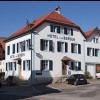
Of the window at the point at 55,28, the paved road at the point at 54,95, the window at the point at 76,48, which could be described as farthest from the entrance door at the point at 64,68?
the paved road at the point at 54,95

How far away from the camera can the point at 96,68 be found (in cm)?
4700

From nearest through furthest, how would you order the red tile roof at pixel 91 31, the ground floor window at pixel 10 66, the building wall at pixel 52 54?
the building wall at pixel 52 54
the ground floor window at pixel 10 66
the red tile roof at pixel 91 31

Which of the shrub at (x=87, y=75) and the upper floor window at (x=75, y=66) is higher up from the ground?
the upper floor window at (x=75, y=66)

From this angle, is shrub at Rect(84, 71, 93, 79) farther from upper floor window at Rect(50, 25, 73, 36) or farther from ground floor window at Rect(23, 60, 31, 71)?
ground floor window at Rect(23, 60, 31, 71)

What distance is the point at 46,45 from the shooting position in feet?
129

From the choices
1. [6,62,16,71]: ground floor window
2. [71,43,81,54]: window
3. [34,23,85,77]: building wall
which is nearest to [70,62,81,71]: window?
[34,23,85,77]: building wall

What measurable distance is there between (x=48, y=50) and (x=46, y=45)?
0.81 meters

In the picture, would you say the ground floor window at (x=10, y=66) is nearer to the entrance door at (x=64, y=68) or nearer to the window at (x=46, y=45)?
the window at (x=46, y=45)

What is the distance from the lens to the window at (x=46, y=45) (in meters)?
38.6

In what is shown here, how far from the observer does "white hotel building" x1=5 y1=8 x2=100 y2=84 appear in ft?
125

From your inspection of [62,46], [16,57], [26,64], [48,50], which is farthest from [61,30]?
[16,57]

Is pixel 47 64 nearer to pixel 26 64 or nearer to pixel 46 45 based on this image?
pixel 46 45

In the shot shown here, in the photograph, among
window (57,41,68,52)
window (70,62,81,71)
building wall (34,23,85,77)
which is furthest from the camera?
window (70,62,81,71)

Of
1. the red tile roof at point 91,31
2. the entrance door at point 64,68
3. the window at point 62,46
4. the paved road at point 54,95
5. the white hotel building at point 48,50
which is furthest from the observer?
the red tile roof at point 91,31
